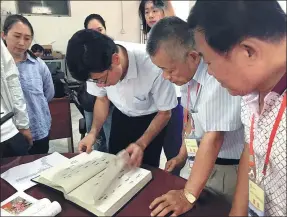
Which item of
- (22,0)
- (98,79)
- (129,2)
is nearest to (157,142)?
(98,79)

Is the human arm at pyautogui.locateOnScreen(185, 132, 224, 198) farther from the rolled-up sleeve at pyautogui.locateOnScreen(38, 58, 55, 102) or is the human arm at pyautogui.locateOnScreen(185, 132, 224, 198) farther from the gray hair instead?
the rolled-up sleeve at pyautogui.locateOnScreen(38, 58, 55, 102)

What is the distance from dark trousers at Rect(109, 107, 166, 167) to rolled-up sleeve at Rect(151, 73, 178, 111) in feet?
0.59

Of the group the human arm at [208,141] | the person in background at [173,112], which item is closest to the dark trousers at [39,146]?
the person in background at [173,112]

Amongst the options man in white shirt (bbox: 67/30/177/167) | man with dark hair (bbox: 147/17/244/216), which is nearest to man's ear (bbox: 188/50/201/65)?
man with dark hair (bbox: 147/17/244/216)

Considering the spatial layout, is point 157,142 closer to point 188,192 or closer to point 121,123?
point 121,123

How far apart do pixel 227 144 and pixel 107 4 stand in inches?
197

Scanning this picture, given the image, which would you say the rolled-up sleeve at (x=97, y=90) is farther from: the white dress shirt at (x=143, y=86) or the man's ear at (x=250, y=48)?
the man's ear at (x=250, y=48)

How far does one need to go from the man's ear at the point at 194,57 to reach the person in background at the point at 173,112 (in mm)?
979

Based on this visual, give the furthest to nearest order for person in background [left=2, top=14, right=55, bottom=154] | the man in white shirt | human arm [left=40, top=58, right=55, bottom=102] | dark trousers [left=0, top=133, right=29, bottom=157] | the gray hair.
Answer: human arm [left=40, top=58, right=55, bottom=102] < person in background [left=2, top=14, right=55, bottom=154] < dark trousers [left=0, top=133, right=29, bottom=157] < the man in white shirt < the gray hair

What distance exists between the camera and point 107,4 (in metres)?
5.41

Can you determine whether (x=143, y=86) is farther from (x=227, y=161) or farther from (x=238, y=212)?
(x=238, y=212)

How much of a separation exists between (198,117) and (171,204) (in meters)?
0.32

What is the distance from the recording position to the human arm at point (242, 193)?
84 centimetres

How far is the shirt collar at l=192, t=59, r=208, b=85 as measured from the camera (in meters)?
0.99
